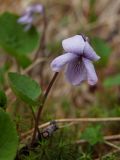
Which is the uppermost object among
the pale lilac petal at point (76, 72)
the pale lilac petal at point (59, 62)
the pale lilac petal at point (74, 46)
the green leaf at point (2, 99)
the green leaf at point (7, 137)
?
the pale lilac petal at point (74, 46)

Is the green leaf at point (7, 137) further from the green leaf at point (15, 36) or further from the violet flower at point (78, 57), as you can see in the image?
the green leaf at point (15, 36)

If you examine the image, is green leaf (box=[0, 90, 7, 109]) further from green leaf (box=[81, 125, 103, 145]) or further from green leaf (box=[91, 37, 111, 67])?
green leaf (box=[91, 37, 111, 67])

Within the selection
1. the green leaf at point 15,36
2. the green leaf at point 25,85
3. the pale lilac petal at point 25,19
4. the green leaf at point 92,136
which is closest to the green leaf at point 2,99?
the green leaf at point 25,85

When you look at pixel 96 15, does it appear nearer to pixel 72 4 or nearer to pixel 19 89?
pixel 72 4

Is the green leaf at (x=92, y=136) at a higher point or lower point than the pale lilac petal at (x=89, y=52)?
lower

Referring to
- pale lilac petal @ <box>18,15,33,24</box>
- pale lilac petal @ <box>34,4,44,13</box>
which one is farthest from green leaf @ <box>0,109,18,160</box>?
pale lilac petal @ <box>34,4,44,13</box>

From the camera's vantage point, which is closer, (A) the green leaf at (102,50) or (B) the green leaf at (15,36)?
(B) the green leaf at (15,36)

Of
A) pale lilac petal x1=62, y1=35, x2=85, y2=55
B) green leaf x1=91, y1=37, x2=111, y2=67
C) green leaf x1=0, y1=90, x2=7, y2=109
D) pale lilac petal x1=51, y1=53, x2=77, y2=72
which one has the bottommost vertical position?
green leaf x1=0, y1=90, x2=7, y2=109
